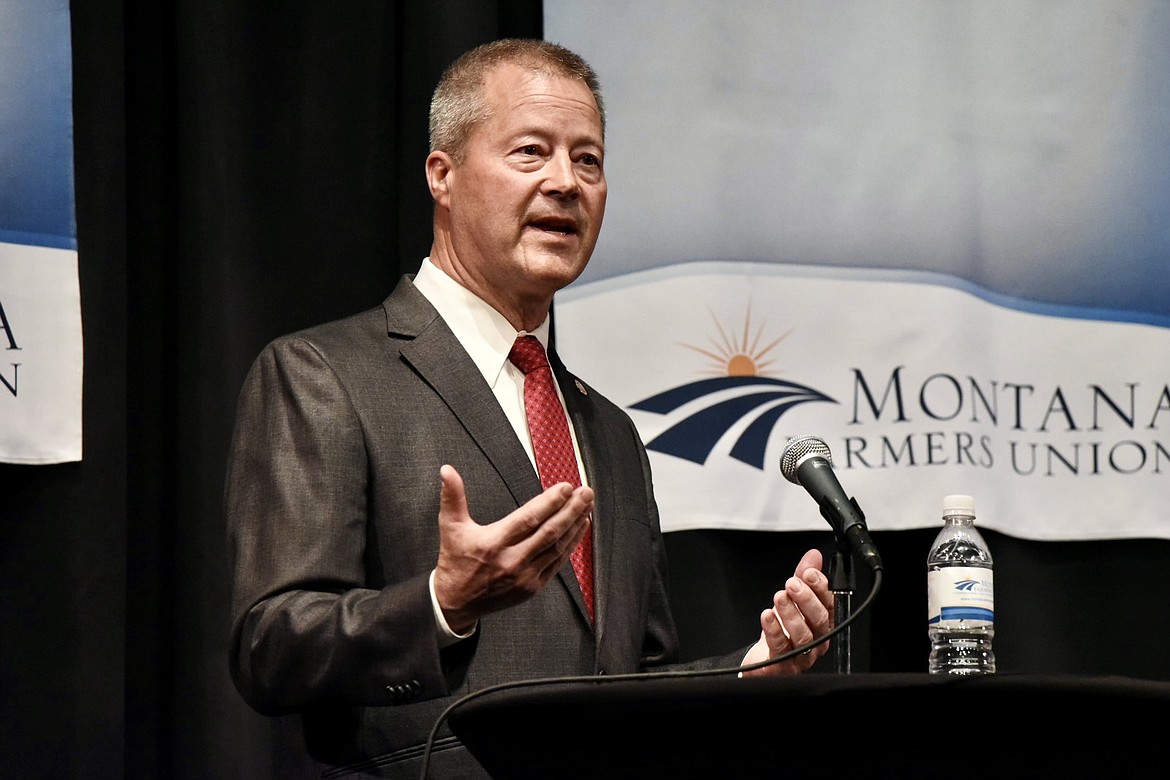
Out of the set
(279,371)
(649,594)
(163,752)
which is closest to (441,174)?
(279,371)

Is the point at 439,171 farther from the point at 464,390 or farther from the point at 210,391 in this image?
the point at 210,391

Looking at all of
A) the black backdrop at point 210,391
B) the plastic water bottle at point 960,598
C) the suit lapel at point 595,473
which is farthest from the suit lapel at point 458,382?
the black backdrop at point 210,391

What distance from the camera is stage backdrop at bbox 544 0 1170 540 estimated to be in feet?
9.58

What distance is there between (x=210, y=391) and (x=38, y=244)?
40 cm

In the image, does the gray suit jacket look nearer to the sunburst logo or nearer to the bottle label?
the bottle label

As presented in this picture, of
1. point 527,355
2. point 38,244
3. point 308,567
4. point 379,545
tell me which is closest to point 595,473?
point 527,355

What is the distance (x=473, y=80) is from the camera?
2.21m

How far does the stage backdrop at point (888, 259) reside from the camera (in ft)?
9.58

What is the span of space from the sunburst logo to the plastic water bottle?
404 millimetres

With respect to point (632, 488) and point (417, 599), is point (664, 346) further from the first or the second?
point (417, 599)

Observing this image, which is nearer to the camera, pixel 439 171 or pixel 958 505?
pixel 958 505

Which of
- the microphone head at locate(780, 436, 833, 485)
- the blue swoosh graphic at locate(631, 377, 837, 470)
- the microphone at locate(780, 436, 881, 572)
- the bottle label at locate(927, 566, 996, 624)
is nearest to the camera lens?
the microphone at locate(780, 436, 881, 572)

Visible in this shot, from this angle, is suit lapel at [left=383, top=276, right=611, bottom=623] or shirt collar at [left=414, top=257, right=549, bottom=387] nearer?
→ suit lapel at [left=383, top=276, right=611, bottom=623]

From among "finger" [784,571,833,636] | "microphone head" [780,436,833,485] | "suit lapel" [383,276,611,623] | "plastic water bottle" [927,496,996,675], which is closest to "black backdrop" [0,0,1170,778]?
"plastic water bottle" [927,496,996,675]
